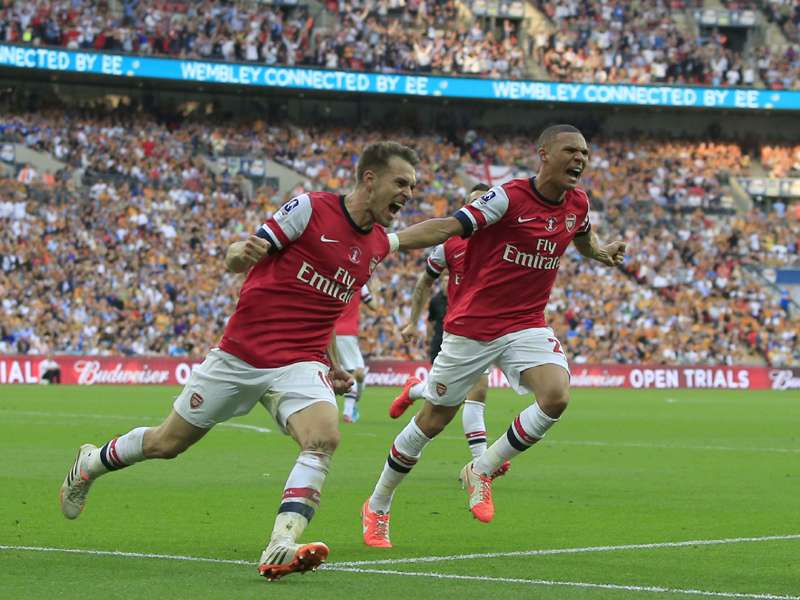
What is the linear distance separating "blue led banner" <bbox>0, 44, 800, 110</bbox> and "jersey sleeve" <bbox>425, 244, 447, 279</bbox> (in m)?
33.4

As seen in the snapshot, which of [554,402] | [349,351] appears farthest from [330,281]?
[349,351]

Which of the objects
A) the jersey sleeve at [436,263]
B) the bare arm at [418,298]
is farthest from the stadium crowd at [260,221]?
the jersey sleeve at [436,263]

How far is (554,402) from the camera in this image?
10.0 meters

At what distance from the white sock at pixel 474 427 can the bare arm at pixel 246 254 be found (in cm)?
595

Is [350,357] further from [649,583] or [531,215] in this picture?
[649,583]

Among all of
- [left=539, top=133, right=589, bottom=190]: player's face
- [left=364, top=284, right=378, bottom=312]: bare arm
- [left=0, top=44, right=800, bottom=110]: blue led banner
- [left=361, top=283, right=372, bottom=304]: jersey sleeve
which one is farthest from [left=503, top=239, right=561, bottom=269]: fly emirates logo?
[left=0, top=44, right=800, bottom=110]: blue led banner

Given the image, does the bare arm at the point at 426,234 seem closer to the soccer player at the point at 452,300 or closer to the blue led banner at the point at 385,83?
the soccer player at the point at 452,300

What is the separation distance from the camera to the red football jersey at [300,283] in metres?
8.02

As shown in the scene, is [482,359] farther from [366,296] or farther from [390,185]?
[366,296]

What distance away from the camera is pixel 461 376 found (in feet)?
33.8

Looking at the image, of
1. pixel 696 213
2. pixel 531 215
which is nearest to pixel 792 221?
pixel 696 213

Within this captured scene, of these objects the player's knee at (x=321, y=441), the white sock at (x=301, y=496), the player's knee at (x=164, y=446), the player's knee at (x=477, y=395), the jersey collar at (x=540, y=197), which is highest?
the jersey collar at (x=540, y=197)

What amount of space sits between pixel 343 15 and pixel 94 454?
43.9 m

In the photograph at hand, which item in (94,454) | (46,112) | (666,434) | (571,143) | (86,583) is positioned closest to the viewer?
(86,583)
